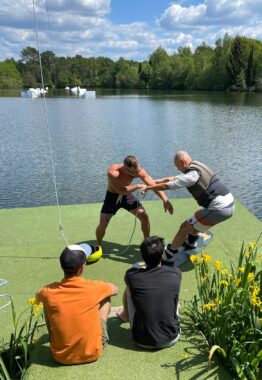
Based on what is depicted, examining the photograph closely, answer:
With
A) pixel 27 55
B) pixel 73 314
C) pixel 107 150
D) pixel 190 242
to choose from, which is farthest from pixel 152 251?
pixel 27 55

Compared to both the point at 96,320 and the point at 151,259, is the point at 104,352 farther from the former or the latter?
the point at 151,259

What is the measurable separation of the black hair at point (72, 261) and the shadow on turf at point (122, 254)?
2.34 meters

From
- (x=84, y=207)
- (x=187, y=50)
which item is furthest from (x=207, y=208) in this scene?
(x=187, y=50)

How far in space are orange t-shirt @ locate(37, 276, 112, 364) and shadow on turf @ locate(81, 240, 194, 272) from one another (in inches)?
87.9

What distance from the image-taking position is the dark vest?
15.3 feet

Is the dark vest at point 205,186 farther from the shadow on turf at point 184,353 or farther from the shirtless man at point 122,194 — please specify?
the shadow on turf at point 184,353

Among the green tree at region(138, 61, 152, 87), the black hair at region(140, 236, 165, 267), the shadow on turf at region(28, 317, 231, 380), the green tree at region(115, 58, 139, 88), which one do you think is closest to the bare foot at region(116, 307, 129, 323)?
the shadow on turf at region(28, 317, 231, 380)

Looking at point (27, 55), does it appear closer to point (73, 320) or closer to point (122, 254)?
point (122, 254)

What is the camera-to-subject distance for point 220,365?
2879 millimetres

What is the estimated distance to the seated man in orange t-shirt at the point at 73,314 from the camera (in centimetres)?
278

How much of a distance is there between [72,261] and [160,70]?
3472 inches

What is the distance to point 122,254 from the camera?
5.41 meters

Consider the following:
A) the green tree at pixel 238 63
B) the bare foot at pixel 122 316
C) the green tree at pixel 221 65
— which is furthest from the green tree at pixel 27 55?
the bare foot at pixel 122 316

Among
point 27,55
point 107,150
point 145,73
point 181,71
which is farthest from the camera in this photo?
point 27,55
